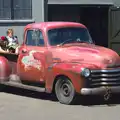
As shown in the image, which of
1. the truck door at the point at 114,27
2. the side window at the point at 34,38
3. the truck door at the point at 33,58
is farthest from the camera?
the truck door at the point at 114,27

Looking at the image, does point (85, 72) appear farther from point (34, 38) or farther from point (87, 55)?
point (34, 38)

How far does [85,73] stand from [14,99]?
2309mm

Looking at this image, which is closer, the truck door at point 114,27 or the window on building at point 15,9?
the truck door at point 114,27

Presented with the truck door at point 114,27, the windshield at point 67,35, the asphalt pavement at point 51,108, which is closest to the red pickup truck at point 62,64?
the windshield at point 67,35

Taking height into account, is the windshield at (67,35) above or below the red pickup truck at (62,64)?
above

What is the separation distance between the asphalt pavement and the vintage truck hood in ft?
3.25

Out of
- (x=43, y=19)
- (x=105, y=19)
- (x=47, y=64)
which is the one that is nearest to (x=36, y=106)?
(x=47, y=64)

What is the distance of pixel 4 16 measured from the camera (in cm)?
1841

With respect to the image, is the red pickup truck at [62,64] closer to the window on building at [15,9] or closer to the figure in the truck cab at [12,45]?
the figure in the truck cab at [12,45]

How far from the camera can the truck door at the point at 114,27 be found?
1769 cm

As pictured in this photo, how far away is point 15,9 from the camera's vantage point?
18.4 m

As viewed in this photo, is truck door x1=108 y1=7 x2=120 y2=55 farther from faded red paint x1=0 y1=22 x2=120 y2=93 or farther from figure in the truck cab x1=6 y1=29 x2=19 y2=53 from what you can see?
faded red paint x1=0 y1=22 x2=120 y2=93

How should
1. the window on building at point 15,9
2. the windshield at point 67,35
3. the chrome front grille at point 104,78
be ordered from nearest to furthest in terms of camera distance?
the chrome front grille at point 104,78, the windshield at point 67,35, the window on building at point 15,9

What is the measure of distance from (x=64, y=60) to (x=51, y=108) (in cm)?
121
